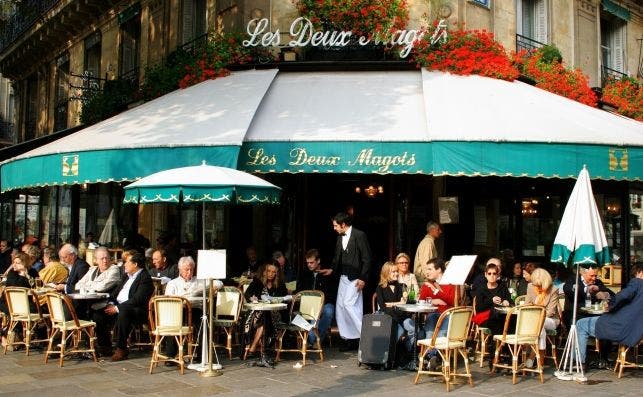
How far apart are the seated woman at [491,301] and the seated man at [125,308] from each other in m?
4.10

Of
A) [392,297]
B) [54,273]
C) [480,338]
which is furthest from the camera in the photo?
[54,273]

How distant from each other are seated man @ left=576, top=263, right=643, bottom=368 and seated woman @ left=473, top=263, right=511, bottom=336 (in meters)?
0.97

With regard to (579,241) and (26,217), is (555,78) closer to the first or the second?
(579,241)

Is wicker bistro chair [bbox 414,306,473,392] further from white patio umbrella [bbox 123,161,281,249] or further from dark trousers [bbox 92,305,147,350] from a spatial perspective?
dark trousers [bbox 92,305,147,350]

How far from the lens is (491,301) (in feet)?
27.2

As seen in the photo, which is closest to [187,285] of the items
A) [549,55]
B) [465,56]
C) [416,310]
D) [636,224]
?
[416,310]

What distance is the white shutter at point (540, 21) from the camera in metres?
14.1

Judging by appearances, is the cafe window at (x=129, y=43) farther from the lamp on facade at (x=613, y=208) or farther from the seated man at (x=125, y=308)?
the lamp on facade at (x=613, y=208)

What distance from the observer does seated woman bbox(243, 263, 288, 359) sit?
8539 mm

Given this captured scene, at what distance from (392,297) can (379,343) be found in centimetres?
73

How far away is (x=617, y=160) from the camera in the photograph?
922cm

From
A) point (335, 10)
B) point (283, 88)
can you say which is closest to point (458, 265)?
point (283, 88)

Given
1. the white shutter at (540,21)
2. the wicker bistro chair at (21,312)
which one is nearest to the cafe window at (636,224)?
the white shutter at (540,21)

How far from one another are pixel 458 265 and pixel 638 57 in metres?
12.1
